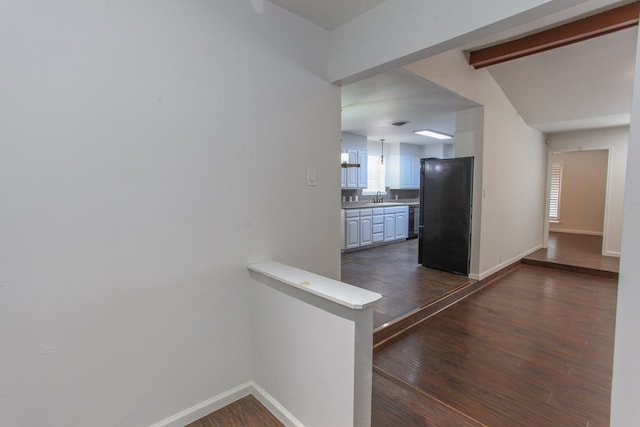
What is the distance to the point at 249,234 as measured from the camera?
1.95 m

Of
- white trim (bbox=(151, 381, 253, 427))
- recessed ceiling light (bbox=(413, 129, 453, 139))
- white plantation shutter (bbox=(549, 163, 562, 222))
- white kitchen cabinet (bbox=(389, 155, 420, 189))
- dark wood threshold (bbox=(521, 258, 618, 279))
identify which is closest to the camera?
white trim (bbox=(151, 381, 253, 427))

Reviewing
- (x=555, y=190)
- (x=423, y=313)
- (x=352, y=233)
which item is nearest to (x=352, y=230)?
(x=352, y=233)

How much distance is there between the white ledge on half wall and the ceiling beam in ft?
→ 12.0

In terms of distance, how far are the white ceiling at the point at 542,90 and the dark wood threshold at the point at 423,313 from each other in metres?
2.40

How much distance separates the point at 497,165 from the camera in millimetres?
4488

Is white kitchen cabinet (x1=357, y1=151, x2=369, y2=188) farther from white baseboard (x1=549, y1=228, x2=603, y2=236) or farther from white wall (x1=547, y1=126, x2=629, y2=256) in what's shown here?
white baseboard (x1=549, y1=228, x2=603, y2=236)

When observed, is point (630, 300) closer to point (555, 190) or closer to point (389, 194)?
point (389, 194)

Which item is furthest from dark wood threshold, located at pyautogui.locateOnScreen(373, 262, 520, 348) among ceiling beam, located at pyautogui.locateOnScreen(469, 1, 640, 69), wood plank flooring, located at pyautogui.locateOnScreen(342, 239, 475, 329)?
ceiling beam, located at pyautogui.locateOnScreen(469, 1, 640, 69)

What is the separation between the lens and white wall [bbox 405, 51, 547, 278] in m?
3.63

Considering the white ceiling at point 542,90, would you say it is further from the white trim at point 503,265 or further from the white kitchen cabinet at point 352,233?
the white trim at point 503,265

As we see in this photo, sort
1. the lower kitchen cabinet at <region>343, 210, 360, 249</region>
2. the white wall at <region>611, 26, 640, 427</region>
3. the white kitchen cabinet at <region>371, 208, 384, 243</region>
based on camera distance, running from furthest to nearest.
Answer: the white kitchen cabinet at <region>371, 208, 384, 243</region> < the lower kitchen cabinet at <region>343, 210, 360, 249</region> < the white wall at <region>611, 26, 640, 427</region>

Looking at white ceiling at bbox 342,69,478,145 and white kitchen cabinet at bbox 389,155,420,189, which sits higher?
white ceiling at bbox 342,69,478,145

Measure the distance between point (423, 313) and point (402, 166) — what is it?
5.38 meters

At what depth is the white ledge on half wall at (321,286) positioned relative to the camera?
1348 mm
